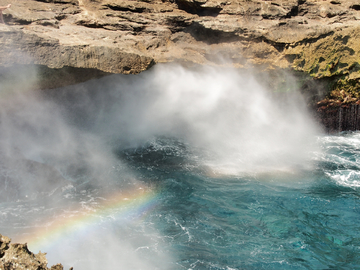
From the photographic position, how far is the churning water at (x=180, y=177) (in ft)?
13.8

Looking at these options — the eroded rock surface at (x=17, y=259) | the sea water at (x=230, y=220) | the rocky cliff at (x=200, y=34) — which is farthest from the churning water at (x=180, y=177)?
the eroded rock surface at (x=17, y=259)

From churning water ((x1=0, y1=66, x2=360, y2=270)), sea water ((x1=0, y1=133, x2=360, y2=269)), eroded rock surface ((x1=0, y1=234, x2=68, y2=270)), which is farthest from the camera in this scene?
churning water ((x1=0, y1=66, x2=360, y2=270))

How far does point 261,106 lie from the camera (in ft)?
28.5

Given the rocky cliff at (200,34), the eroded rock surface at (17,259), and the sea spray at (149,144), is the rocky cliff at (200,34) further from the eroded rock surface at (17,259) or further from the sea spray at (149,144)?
the eroded rock surface at (17,259)

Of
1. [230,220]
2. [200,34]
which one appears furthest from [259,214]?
[200,34]

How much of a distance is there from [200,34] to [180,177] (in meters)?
3.81

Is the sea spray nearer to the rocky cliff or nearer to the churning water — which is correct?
the churning water

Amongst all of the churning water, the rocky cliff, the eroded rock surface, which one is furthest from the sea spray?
the eroded rock surface

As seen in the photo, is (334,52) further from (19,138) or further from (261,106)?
(19,138)

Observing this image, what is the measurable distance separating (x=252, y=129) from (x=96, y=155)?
4.60 meters

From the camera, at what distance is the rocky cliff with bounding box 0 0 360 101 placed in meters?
5.91

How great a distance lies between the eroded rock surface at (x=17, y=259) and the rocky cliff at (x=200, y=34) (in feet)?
12.7

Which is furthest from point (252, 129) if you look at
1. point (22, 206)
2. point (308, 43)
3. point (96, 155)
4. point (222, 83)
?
point (22, 206)

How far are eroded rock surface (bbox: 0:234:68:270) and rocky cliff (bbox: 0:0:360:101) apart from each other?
3.86 meters
